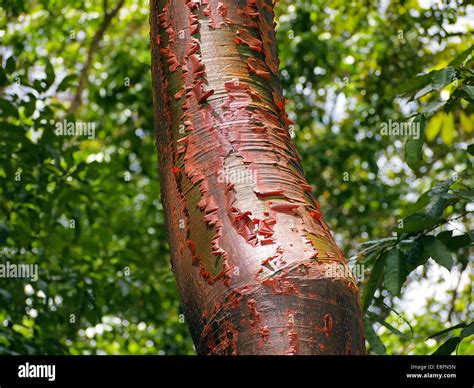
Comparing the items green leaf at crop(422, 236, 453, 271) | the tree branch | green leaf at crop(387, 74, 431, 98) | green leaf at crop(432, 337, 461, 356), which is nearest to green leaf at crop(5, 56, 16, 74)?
green leaf at crop(387, 74, 431, 98)

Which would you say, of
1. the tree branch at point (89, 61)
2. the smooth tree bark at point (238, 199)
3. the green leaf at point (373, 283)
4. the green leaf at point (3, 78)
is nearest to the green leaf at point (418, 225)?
the green leaf at point (373, 283)

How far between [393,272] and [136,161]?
13.0 ft

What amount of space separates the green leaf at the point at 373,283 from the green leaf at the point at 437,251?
0.47 ft

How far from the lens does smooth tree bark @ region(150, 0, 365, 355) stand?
1094 mm

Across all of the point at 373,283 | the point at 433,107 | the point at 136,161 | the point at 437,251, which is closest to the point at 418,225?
the point at 437,251

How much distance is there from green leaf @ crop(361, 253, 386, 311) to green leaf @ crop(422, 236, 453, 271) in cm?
14

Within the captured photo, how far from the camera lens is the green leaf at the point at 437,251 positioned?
1.97 m

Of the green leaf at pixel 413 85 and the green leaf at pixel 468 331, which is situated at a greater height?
the green leaf at pixel 413 85

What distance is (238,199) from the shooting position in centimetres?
121

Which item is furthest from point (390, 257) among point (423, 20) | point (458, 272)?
point (458, 272)

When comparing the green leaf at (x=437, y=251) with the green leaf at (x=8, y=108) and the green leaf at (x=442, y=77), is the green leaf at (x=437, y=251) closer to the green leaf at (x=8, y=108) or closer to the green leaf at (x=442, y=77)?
the green leaf at (x=442, y=77)

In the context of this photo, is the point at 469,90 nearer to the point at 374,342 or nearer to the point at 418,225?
the point at 418,225

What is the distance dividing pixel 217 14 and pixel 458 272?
16.9ft

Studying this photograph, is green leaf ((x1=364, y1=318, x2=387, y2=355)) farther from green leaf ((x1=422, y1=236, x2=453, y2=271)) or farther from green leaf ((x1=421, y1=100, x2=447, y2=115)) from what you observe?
green leaf ((x1=421, y1=100, x2=447, y2=115))
